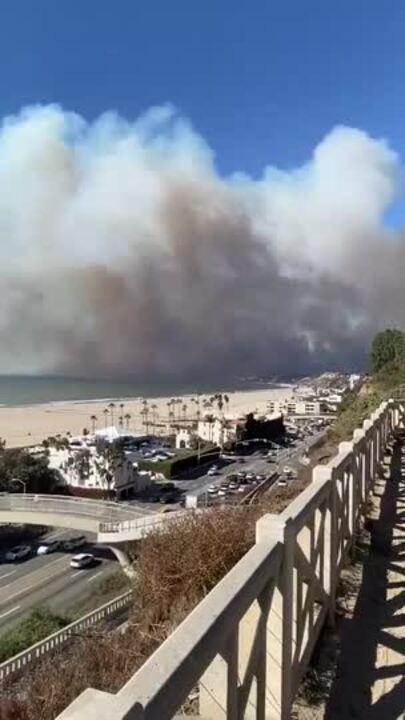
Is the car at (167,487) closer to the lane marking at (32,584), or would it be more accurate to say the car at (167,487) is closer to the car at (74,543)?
the car at (74,543)

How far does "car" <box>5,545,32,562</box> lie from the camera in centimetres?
3691

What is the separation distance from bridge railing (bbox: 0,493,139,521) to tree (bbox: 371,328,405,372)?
40237 millimetres

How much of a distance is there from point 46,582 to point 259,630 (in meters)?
31.5

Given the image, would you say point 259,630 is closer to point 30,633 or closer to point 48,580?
point 30,633

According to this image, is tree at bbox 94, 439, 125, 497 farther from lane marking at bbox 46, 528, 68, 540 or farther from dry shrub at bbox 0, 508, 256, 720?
dry shrub at bbox 0, 508, 256, 720

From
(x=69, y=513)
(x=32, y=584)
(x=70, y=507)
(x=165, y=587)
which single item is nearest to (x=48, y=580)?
(x=32, y=584)

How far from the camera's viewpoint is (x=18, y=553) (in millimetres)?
37500

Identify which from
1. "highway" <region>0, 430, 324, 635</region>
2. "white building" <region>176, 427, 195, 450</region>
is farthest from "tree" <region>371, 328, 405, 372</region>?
"highway" <region>0, 430, 324, 635</region>

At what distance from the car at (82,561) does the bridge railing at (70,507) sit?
2.49m

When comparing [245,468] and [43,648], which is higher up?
[43,648]

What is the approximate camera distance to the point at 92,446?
59281 millimetres

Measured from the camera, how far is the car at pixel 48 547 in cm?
3821

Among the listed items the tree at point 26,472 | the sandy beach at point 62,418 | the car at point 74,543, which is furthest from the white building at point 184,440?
the car at point 74,543

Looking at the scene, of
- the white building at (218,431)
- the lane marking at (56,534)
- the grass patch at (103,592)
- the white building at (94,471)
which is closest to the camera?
the grass patch at (103,592)
